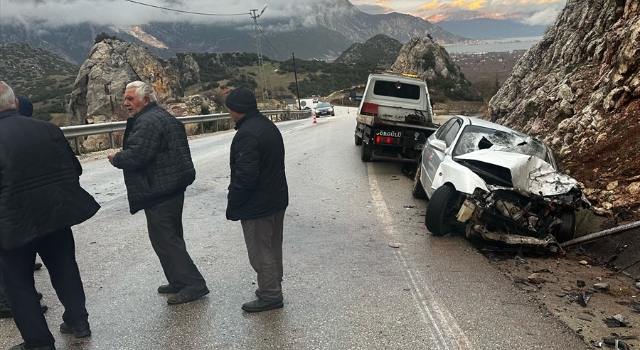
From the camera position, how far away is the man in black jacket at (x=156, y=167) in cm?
387

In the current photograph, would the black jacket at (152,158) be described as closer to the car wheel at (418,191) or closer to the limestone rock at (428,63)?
the car wheel at (418,191)

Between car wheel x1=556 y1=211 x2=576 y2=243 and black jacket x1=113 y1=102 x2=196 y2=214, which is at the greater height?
black jacket x1=113 y1=102 x2=196 y2=214

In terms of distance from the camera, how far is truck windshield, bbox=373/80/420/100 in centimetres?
1430

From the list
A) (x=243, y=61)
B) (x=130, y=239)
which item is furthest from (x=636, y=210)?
(x=243, y=61)

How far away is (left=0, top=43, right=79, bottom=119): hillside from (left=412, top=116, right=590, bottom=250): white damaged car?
60466 mm

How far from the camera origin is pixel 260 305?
4.11 meters

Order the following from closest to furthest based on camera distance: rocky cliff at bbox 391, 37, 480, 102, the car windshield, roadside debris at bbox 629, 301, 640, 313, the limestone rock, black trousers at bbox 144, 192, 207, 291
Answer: black trousers at bbox 144, 192, 207, 291 < roadside debris at bbox 629, 301, 640, 313 < the car windshield < rocky cliff at bbox 391, 37, 480, 102 < the limestone rock

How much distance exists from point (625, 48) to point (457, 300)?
313 inches

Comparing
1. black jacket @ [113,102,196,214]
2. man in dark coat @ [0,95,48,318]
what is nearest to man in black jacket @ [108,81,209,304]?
black jacket @ [113,102,196,214]

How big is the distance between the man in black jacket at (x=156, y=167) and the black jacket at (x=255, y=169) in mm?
465

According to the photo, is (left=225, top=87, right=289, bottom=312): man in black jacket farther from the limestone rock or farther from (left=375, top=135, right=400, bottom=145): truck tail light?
the limestone rock

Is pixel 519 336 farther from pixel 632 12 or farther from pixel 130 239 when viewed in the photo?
pixel 632 12

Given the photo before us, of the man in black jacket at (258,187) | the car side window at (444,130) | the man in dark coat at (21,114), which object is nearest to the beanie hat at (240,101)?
the man in black jacket at (258,187)

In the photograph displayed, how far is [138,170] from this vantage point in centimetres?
395
